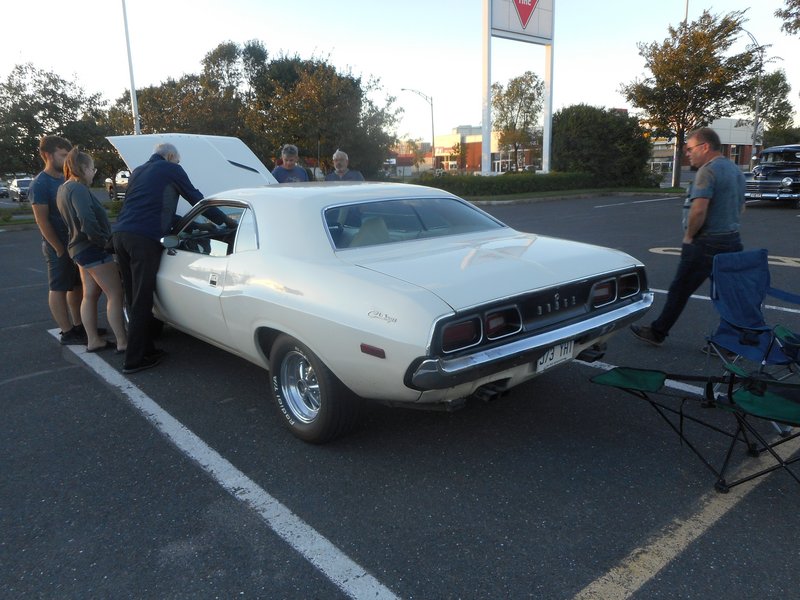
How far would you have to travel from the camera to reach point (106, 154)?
23156mm

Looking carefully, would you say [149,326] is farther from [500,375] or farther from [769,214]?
[769,214]

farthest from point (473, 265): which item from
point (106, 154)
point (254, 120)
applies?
point (254, 120)

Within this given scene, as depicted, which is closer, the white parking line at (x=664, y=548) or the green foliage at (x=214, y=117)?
the white parking line at (x=664, y=548)

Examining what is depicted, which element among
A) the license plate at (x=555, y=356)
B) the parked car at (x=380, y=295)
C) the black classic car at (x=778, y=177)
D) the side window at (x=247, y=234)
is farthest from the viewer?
the black classic car at (x=778, y=177)

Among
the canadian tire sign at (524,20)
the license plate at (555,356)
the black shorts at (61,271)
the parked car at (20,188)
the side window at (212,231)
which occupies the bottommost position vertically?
the license plate at (555,356)

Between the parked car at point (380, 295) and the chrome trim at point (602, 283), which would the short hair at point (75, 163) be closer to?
the parked car at point (380, 295)

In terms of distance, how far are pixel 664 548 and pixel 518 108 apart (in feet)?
163

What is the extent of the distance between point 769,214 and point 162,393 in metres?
17.2

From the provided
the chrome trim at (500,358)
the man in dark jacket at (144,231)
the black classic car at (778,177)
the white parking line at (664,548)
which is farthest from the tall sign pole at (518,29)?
the white parking line at (664,548)

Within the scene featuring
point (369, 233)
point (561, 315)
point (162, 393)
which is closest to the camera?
point (561, 315)

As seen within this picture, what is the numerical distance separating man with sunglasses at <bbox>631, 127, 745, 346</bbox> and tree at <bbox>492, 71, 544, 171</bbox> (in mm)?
45710

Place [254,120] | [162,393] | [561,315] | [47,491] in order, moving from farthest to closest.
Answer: [254,120]
[162,393]
[561,315]
[47,491]

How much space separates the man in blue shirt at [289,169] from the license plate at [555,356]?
18.3ft

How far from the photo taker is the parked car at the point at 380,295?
111 inches
